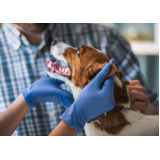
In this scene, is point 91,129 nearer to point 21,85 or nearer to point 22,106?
point 22,106

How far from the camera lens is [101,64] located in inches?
36.0

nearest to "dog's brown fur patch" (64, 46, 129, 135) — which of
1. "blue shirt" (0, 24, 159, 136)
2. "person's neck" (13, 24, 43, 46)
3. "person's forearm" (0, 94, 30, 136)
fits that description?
"person's forearm" (0, 94, 30, 136)

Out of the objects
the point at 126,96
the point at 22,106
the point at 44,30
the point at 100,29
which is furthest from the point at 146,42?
the point at 22,106

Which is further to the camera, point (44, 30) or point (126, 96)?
point (44, 30)

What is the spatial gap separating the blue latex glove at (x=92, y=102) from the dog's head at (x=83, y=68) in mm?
62

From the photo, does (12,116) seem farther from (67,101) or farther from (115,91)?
(115,91)

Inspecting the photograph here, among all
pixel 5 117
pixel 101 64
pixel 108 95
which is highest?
pixel 101 64

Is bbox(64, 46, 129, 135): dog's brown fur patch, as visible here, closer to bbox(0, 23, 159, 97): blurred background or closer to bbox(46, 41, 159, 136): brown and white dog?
bbox(46, 41, 159, 136): brown and white dog

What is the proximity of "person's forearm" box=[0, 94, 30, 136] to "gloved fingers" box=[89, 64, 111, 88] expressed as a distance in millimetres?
471

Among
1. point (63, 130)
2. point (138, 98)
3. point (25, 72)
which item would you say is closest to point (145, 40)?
point (138, 98)

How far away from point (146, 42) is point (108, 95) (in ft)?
8.36

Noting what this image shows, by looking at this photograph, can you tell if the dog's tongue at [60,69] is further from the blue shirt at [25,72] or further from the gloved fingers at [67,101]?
the blue shirt at [25,72]

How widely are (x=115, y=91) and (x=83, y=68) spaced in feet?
0.75

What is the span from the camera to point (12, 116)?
38.9 inches
